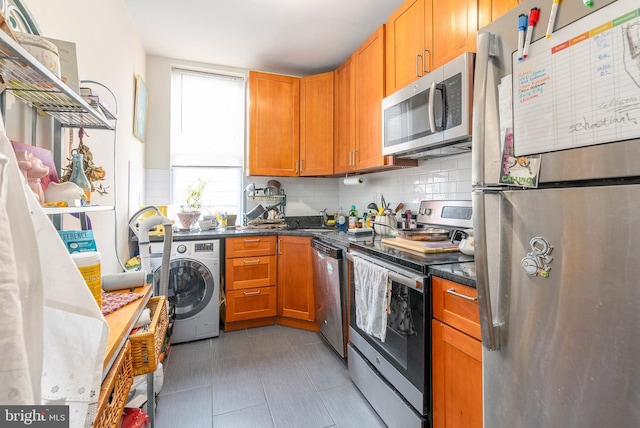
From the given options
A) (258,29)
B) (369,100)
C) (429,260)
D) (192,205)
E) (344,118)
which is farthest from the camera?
(192,205)

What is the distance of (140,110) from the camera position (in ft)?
8.77

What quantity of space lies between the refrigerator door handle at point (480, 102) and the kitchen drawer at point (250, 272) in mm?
2199

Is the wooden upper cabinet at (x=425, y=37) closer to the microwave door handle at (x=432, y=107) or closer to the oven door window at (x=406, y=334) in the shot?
the microwave door handle at (x=432, y=107)

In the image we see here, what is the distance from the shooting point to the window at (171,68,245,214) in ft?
10.3

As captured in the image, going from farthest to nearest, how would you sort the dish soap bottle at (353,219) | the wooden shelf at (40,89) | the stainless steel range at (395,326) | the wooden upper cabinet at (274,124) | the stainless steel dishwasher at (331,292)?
the wooden upper cabinet at (274,124) < the dish soap bottle at (353,219) < the stainless steel dishwasher at (331,292) < the stainless steel range at (395,326) < the wooden shelf at (40,89)

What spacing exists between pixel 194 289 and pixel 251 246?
63cm

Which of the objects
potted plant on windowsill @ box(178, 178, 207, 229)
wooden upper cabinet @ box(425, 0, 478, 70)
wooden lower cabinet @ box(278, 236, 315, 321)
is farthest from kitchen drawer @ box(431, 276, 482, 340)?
potted plant on windowsill @ box(178, 178, 207, 229)

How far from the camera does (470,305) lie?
1095 mm

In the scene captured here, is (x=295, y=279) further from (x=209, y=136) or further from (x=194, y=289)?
(x=209, y=136)

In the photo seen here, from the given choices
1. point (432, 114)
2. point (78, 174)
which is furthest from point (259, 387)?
point (432, 114)

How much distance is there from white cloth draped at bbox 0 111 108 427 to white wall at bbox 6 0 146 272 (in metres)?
0.74

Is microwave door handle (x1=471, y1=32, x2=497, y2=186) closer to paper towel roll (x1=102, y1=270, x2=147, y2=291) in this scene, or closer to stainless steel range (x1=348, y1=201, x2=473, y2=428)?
stainless steel range (x1=348, y1=201, x2=473, y2=428)

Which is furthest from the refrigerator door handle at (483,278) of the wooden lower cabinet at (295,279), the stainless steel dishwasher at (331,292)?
the wooden lower cabinet at (295,279)

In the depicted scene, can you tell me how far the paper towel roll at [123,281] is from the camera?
1190 mm
